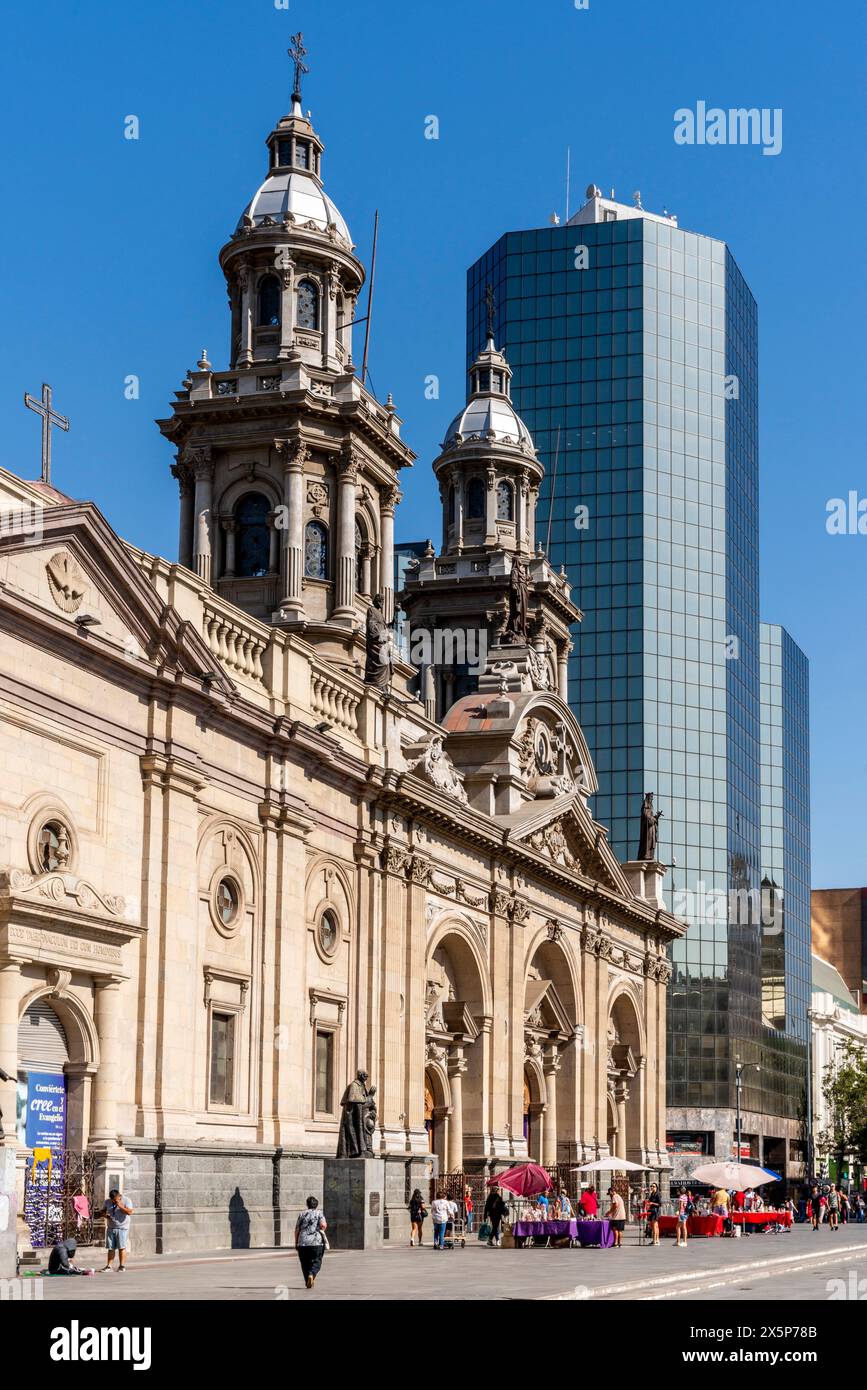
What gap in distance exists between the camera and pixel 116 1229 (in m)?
33.0

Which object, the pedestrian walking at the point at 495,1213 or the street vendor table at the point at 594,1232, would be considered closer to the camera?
the street vendor table at the point at 594,1232

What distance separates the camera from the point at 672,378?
12619 cm

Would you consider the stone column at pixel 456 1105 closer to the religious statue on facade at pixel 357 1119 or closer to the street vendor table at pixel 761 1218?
the street vendor table at pixel 761 1218

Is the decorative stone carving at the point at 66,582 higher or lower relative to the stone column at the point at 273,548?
lower

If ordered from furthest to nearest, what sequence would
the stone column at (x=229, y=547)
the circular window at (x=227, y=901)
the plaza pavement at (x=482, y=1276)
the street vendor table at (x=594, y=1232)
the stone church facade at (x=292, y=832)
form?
the stone column at (x=229, y=547) < the street vendor table at (x=594, y=1232) < the circular window at (x=227, y=901) < the stone church facade at (x=292, y=832) < the plaza pavement at (x=482, y=1276)

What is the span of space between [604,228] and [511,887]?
72.9 meters

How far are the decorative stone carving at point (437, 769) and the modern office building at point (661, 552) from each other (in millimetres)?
58149

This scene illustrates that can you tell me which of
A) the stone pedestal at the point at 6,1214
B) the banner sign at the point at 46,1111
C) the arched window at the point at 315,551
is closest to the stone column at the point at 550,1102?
the arched window at the point at 315,551

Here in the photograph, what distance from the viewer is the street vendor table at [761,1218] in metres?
63.9

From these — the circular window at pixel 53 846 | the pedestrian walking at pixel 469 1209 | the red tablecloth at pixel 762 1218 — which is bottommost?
the red tablecloth at pixel 762 1218

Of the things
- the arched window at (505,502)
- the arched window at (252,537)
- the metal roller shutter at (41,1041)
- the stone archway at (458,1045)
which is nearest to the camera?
the metal roller shutter at (41,1041)

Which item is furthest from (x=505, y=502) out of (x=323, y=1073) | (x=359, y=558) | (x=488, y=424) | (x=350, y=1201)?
(x=350, y=1201)

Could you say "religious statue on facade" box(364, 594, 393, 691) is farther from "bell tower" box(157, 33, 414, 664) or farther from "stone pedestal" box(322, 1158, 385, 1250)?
"stone pedestal" box(322, 1158, 385, 1250)

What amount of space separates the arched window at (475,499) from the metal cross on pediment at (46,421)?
173 ft
